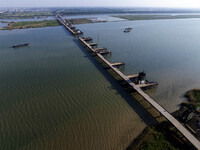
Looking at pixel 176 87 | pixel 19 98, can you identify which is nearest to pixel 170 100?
pixel 176 87

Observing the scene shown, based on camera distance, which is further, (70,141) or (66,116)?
(66,116)

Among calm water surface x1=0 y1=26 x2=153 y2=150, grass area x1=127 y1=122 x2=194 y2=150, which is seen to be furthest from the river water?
grass area x1=127 y1=122 x2=194 y2=150

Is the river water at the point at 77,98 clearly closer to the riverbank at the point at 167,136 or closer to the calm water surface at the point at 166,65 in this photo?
the calm water surface at the point at 166,65

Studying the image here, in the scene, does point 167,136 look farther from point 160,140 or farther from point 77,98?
point 77,98

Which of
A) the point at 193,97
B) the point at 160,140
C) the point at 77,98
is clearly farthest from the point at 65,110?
the point at 193,97

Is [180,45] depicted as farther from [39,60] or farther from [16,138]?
[16,138]

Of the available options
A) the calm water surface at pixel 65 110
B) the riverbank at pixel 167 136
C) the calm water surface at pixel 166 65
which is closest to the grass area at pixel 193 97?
the calm water surface at pixel 166 65
